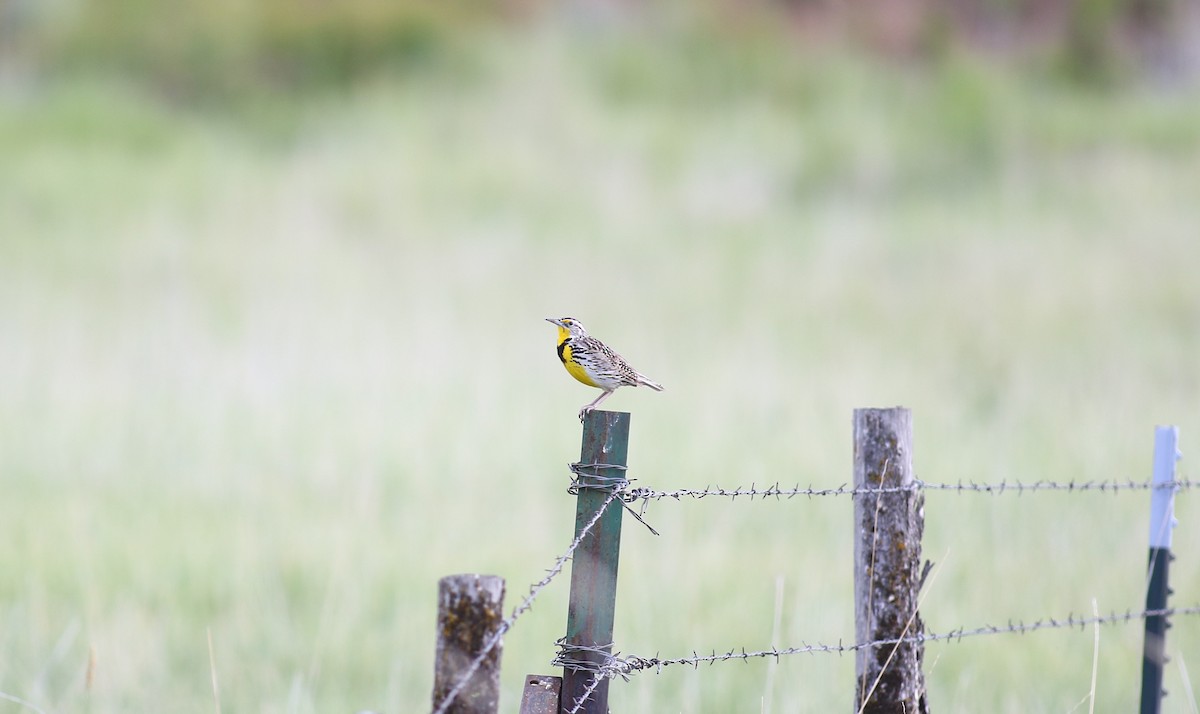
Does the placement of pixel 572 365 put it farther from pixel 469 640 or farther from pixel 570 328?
pixel 469 640

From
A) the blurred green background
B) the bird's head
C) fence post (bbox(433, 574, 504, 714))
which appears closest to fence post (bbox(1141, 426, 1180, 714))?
the blurred green background

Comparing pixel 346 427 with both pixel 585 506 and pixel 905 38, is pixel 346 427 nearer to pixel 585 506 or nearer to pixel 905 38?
pixel 585 506

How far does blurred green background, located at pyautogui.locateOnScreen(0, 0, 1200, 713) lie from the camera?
7480 mm

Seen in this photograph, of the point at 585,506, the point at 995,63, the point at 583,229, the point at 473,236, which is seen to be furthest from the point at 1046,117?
the point at 585,506

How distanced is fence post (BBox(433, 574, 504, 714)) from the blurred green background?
6.54 feet

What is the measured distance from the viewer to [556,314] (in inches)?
776

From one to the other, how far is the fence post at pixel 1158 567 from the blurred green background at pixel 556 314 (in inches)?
27.8

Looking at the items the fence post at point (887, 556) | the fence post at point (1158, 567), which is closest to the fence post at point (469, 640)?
the fence post at point (887, 556)

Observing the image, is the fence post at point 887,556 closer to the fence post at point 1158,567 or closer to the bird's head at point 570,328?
the bird's head at point 570,328

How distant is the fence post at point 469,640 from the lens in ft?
9.55

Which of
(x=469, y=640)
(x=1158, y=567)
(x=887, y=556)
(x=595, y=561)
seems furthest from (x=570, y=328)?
(x=1158, y=567)

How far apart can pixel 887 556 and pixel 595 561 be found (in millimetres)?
1044

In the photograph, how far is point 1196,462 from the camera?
10.5 meters

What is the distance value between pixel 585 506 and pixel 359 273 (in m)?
18.7
